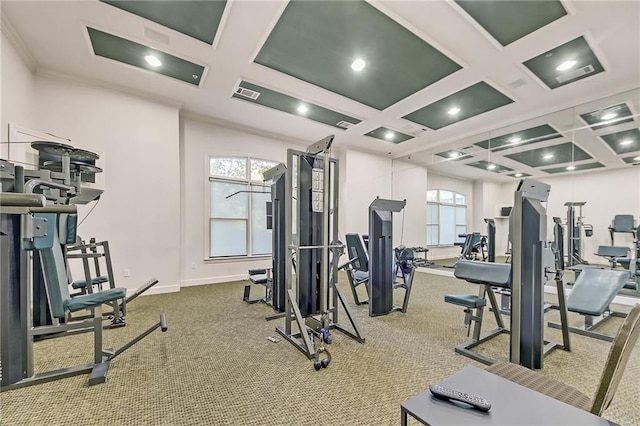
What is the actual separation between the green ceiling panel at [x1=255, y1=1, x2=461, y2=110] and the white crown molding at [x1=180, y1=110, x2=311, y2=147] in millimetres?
2410

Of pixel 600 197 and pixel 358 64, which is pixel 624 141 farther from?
pixel 358 64

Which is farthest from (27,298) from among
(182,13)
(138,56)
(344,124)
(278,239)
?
(344,124)

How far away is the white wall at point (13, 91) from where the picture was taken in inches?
126

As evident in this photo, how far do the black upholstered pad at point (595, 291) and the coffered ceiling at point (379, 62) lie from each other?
277 cm

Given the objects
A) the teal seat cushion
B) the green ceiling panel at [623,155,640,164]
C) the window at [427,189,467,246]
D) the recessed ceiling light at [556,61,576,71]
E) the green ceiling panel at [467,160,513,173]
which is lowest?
the teal seat cushion

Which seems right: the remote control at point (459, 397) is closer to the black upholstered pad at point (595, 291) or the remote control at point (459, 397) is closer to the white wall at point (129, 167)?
the black upholstered pad at point (595, 291)

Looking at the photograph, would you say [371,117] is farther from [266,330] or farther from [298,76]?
[266,330]

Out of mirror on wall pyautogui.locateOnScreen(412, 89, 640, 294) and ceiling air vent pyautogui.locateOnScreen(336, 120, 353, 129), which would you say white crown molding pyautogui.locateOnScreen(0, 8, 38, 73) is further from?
mirror on wall pyautogui.locateOnScreen(412, 89, 640, 294)

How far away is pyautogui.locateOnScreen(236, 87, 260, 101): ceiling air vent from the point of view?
465 centimetres

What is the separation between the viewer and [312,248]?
9.96 feet

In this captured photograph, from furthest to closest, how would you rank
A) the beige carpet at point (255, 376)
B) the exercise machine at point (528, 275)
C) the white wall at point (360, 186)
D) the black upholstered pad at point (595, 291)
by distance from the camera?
the white wall at point (360, 186) < the black upholstered pad at point (595, 291) < the exercise machine at point (528, 275) < the beige carpet at point (255, 376)

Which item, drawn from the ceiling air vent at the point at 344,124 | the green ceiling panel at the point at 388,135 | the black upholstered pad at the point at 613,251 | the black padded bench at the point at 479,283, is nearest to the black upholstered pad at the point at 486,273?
the black padded bench at the point at 479,283

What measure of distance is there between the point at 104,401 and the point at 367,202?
691cm

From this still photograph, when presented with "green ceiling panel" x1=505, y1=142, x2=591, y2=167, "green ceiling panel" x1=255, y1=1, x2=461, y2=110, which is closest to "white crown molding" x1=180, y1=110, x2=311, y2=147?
"green ceiling panel" x1=255, y1=1, x2=461, y2=110
